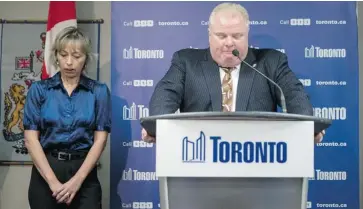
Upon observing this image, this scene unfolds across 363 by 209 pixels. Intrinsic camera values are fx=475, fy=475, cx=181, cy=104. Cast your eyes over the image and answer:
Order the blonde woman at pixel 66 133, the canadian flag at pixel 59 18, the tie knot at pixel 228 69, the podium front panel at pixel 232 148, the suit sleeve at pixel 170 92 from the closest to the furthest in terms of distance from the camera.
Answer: the podium front panel at pixel 232 148 → the suit sleeve at pixel 170 92 → the tie knot at pixel 228 69 → the blonde woman at pixel 66 133 → the canadian flag at pixel 59 18

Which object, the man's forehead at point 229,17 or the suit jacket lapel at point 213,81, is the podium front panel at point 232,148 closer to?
the suit jacket lapel at point 213,81

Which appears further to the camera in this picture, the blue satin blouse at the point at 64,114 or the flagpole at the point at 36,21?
the flagpole at the point at 36,21

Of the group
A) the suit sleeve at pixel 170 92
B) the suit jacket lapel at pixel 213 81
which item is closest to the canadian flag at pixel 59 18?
the suit sleeve at pixel 170 92

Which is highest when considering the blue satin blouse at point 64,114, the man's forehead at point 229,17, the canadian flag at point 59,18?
the canadian flag at point 59,18

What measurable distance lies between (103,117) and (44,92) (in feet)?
1.13

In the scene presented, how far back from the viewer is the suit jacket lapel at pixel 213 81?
186cm

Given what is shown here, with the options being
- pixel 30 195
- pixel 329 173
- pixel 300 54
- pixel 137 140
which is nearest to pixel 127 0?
pixel 137 140

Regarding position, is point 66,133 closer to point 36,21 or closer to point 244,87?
point 244,87

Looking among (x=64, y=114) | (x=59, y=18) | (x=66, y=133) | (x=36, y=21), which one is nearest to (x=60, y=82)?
(x=64, y=114)

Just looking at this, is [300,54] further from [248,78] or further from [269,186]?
[269,186]

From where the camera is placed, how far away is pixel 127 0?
129 inches

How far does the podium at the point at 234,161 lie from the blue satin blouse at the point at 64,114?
3.91ft

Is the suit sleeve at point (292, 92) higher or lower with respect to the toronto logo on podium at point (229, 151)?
higher

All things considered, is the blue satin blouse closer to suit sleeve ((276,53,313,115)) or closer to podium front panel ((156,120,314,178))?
suit sleeve ((276,53,313,115))
